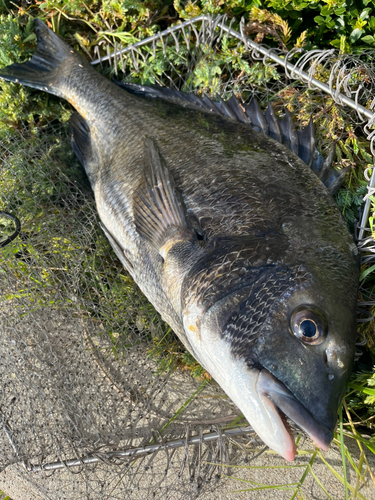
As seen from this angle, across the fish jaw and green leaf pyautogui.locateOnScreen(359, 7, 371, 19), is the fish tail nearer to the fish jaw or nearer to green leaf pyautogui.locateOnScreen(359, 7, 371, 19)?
green leaf pyautogui.locateOnScreen(359, 7, 371, 19)

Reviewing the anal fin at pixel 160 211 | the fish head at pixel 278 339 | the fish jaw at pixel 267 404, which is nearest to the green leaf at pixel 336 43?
the anal fin at pixel 160 211

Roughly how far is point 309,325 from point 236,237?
1.83 ft

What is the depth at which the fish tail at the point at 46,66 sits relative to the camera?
332 centimetres

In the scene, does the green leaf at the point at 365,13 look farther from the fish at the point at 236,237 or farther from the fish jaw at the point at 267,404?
the fish jaw at the point at 267,404

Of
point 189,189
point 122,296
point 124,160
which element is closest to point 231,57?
point 124,160

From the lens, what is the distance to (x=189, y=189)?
7.40 ft

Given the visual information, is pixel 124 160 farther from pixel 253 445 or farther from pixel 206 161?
pixel 253 445

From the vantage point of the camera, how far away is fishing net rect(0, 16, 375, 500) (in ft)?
8.26

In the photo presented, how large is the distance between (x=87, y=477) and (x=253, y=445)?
109cm

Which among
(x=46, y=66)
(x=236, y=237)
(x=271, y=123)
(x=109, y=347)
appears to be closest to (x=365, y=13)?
(x=271, y=123)

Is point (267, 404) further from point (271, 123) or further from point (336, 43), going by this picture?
point (336, 43)

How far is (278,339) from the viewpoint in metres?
1.53

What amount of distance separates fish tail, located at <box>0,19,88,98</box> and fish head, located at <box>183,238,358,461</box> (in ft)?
8.14

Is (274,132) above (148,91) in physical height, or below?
below
